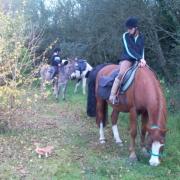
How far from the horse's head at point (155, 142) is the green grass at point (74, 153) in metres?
Answer: 0.18

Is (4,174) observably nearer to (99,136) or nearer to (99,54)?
(99,136)

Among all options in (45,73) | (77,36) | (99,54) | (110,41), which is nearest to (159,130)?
(45,73)

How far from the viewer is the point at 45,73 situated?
1559cm

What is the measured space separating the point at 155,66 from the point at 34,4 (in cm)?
1195

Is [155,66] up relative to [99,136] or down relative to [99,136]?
up

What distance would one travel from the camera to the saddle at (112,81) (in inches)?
305

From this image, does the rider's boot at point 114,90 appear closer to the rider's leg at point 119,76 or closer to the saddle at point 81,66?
the rider's leg at point 119,76

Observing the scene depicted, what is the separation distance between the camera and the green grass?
6539 millimetres

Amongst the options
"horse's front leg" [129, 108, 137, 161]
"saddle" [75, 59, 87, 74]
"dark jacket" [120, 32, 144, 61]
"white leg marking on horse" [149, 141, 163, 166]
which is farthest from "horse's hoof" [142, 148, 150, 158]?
"saddle" [75, 59, 87, 74]

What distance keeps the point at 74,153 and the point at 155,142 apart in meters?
1.73

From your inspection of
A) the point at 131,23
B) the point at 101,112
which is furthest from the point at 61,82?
the point at 131,23

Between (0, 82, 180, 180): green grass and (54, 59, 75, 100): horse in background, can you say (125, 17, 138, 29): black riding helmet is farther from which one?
(54, 59, 75, 100): horse in background

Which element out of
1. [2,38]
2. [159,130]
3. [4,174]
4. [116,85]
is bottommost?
[4,174]

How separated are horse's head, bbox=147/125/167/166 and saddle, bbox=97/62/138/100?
51.3 inches
